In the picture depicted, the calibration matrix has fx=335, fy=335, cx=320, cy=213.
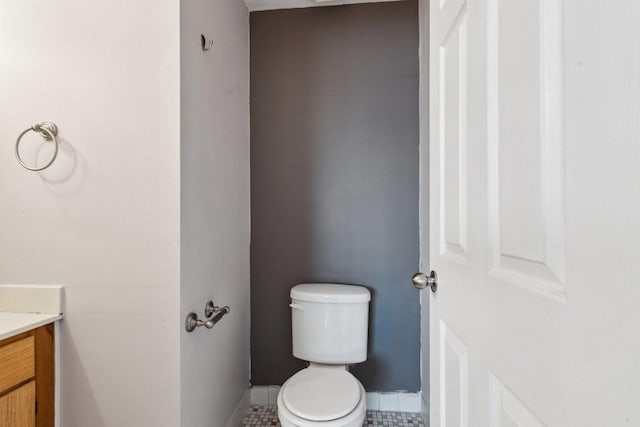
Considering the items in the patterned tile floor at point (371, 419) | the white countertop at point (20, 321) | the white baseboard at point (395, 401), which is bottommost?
the patterned tile floor at point (371, 419)

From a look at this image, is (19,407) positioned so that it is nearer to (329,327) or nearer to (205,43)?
(329,327)

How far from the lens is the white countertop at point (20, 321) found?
0.94m

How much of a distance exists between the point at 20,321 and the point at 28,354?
0.33 ft

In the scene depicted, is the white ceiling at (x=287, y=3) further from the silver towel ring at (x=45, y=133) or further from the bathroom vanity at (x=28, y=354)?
the bathroom vanity at (x=28, y=354)

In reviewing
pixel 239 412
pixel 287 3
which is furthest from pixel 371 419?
pixel 287 3

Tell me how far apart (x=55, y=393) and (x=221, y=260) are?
70cm

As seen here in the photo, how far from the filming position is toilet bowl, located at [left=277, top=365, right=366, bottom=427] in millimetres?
1209

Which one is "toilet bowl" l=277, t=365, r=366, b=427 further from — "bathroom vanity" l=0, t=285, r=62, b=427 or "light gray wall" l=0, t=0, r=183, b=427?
"bathroom vanity" l=0, t=285, r=62, b=427

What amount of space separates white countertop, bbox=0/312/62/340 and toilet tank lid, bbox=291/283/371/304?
968 millimetres

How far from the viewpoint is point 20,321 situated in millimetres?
1015
